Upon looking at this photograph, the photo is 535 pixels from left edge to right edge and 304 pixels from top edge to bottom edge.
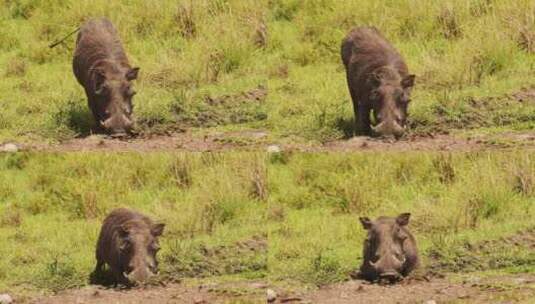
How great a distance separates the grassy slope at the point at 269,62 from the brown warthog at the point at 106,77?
297 millimetres

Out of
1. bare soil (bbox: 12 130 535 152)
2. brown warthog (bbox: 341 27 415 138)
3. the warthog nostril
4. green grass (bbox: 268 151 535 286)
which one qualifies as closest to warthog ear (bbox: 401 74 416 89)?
brown warthog (bbox: 341 27 415 138)

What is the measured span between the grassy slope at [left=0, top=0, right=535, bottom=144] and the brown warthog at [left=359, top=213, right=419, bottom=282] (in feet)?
3.15

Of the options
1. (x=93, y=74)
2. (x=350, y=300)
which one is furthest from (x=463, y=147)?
(x=93, y=74)

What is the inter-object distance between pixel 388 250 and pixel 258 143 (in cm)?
151

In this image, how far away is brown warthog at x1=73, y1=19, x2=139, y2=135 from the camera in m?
15.5

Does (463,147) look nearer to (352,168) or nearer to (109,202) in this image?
(352,168)

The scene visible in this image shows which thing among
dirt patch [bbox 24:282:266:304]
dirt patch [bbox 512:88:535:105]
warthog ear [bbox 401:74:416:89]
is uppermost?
warthog ear [bbox 401:74:416:89]

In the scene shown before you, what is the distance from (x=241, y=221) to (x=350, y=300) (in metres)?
1.09

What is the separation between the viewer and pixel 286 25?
1842cm

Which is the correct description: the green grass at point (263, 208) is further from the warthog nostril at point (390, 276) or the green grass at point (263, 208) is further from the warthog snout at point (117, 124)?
the warthog snout at point (117, 124)

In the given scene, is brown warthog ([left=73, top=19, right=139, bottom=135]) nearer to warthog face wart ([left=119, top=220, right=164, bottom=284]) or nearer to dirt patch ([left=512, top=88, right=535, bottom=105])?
warthog face wart ([left=119, top=220, right=164, bottom=284])

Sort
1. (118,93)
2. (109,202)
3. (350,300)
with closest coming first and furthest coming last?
(350,300)
(118,93)
(109,202)

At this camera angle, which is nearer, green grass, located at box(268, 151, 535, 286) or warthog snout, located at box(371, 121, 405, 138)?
warthog snout, located at box(371, 121, 405, 138)

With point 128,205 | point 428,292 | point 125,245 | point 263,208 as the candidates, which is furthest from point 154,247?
point 428,292
